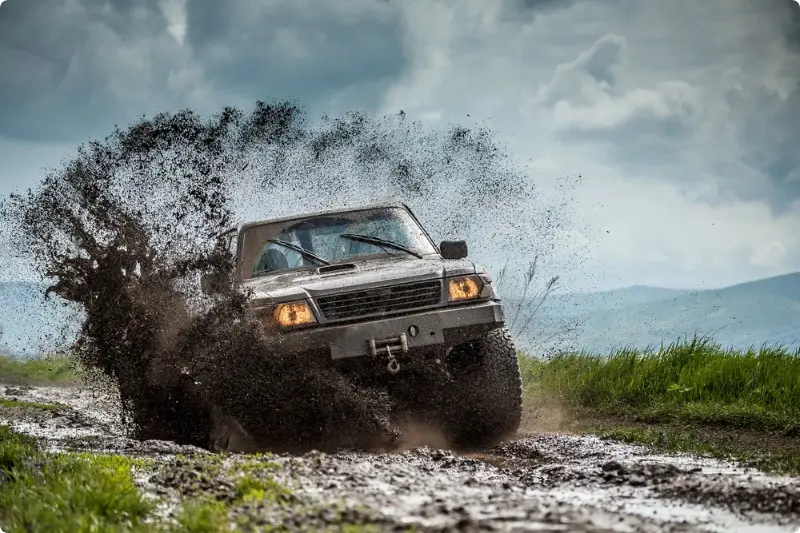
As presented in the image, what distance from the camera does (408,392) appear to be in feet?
26.5

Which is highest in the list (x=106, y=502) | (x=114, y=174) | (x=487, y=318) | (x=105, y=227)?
(x=114, y=174)

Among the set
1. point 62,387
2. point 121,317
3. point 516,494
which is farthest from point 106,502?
point 62,387

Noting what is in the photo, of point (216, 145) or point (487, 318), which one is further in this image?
point (216, 145)

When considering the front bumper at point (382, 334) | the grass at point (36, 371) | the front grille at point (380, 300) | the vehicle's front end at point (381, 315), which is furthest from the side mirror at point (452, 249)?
the grass at point (36, 371)

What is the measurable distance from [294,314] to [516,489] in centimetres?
263

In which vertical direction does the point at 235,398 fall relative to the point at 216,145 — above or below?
below

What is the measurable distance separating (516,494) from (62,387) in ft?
55.5

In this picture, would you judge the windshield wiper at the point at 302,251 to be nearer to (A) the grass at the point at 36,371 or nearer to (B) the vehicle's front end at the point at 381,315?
(B) the vehicle's front end at the point at 381,315

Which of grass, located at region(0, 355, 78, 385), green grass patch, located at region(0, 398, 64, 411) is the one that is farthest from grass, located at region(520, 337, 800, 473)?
grass, located at region(0, 355, 78, 385)

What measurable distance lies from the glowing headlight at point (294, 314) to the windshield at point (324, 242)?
107cm

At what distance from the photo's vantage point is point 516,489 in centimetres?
543

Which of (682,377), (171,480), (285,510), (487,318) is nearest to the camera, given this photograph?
(285,510)

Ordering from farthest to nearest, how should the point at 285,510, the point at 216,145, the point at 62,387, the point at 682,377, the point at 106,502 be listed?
1. the point at 62,387
2. the point at 216,145
3. the point at 682,377
4. the point at 106,502
5. the point at 285,510

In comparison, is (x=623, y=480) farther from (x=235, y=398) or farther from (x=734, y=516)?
(x=235, y=398)
